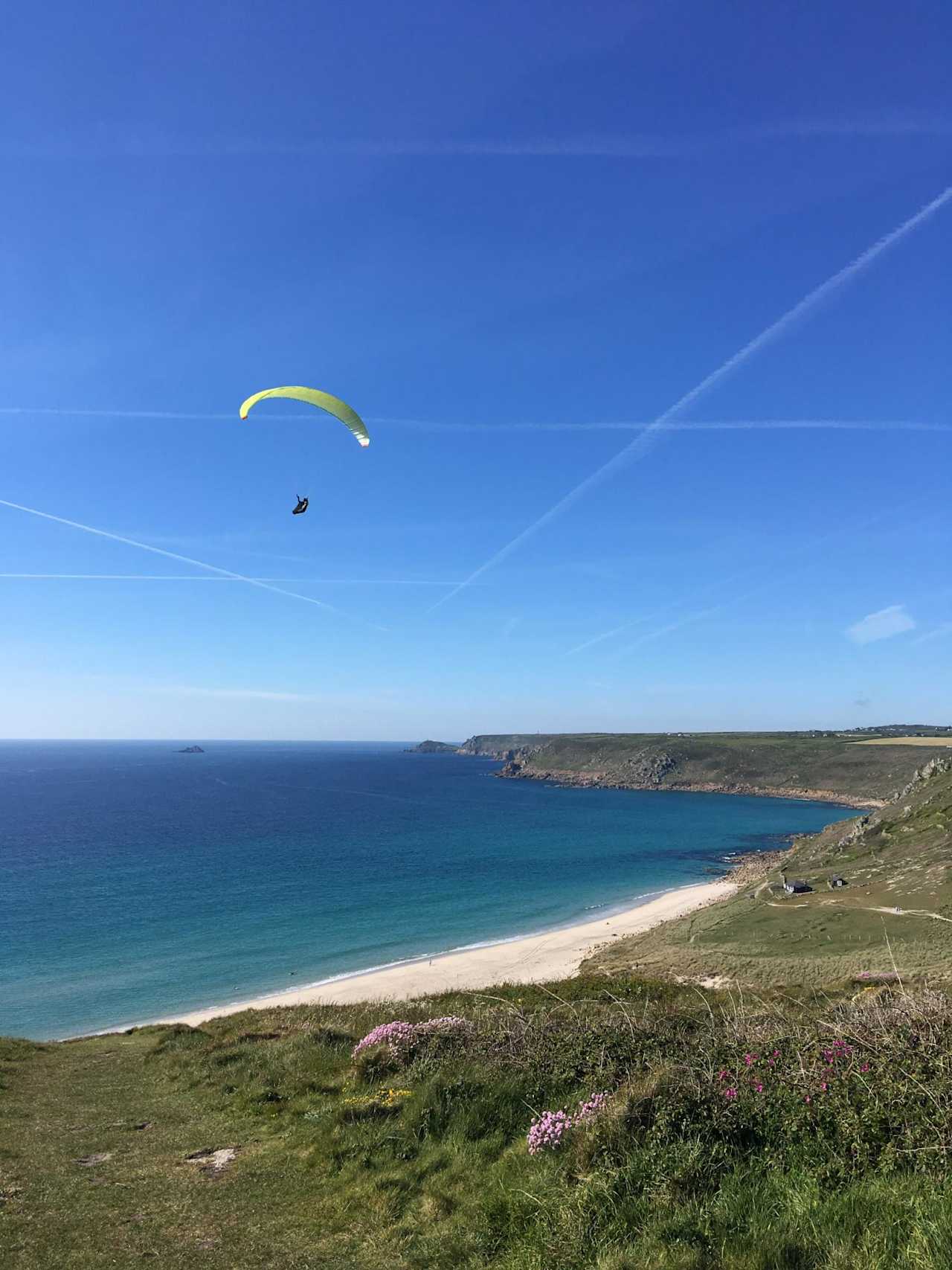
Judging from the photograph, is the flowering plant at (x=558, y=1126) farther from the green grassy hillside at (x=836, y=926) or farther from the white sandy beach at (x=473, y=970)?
the white sandy beach at (x=473, y=970)

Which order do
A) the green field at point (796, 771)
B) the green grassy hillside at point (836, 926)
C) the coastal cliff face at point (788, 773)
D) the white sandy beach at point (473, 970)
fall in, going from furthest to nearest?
1. the green field at point (796, 771)
2. the coastal cliff face at point (788, 773)
3. the white sandy beach at point (473, 970)
4. the green grassy hillside at point (836, 926)

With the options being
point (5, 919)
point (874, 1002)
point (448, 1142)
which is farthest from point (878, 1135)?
point (5, 919)

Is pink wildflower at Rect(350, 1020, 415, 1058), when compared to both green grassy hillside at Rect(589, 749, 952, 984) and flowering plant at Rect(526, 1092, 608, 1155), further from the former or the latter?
green grassy hillside at Rect(589, 749, 952, 984)

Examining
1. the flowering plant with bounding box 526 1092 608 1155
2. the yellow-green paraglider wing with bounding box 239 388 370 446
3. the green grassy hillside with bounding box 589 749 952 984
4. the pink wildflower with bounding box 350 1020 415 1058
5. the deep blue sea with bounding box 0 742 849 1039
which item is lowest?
the deep blue sea with bounding box 0 742 849 1039

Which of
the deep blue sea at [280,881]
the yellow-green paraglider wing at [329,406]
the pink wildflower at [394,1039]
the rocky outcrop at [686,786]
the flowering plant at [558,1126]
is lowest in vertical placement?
the rocky outcrop at [686,786]

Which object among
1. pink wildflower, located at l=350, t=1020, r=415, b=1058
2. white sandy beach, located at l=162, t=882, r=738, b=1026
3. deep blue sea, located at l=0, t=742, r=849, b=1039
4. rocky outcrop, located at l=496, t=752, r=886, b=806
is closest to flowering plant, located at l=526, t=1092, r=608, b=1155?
pink wildflower, located at l=350, t=1020, r=415, b=1058

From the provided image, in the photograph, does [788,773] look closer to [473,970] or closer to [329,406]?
[473,970]

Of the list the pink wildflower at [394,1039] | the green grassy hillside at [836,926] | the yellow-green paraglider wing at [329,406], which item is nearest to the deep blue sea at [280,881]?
the green grassy hillside at [836,926]
